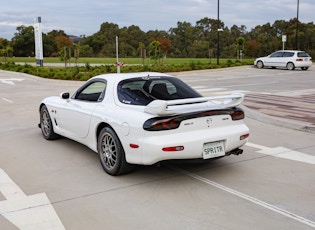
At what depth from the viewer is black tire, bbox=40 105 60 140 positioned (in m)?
7.33

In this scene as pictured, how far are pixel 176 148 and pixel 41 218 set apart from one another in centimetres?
174

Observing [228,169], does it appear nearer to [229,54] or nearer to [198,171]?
[198,171]

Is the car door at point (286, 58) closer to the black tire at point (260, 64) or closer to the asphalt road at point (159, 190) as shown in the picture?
the black tire at point (260, 64)

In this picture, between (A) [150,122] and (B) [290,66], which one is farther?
(B) [290,66]

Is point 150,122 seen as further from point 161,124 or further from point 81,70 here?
point 81,70

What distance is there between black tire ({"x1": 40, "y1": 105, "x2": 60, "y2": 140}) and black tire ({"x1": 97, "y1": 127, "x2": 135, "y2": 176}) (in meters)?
2.02

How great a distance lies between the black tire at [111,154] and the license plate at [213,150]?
1014 mm

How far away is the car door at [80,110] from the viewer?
595cm

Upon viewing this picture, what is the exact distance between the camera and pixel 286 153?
6.54 meters

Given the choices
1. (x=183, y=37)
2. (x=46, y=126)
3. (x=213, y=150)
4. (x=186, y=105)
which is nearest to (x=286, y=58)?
(x=46, y=126)

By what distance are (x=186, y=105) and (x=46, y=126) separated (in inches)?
135

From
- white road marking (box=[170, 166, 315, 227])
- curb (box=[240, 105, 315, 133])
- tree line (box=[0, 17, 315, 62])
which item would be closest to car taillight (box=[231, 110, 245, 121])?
white road marking (box=[170, 166, 315, 227])

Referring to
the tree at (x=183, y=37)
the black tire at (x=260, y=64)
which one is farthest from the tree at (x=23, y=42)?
the black tire at (x=260, y=64)

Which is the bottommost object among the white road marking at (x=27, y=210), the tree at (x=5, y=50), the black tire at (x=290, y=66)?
the white road marking at (x=27, y=210)
